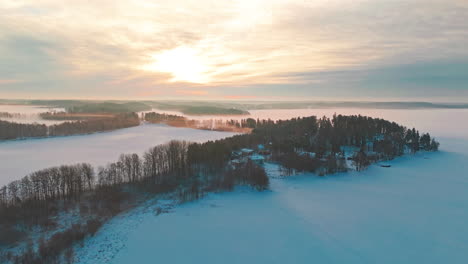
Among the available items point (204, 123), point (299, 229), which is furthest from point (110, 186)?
point (204, 123)

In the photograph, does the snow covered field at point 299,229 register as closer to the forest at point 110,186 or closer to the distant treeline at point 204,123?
the forest at point 110,186

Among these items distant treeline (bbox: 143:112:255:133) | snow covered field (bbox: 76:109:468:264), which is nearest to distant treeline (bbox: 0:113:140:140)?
distant treeline (bbox: 143:112:255:133)

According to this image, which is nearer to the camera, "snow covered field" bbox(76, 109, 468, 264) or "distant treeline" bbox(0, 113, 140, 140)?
"snow covered field" bbox(76, 109, 468, 264)

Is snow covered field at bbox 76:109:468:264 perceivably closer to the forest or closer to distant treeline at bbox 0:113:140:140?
the forest

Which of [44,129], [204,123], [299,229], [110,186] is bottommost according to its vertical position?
[299,229]

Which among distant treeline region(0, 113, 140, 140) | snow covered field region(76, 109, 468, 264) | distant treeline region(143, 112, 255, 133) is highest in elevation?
distant treeline region(143, 112, 255, 133)

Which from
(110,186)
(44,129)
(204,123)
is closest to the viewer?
(110,186)

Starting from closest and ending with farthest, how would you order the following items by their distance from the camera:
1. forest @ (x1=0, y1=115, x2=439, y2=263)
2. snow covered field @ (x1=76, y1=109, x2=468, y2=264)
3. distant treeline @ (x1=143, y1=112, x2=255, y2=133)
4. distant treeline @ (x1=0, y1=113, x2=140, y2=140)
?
1. snow covered field @ (x1=76, y1=109, x2=468, y2=264)
2. forest @ (x1=0, y1=115, x2=439, y2=263)
3. distant treeline @ (x1=0, y1=113, x2=140, y2=140)
4. distant treeline @ (x1=143, y1=112, x2=255, y2=133)

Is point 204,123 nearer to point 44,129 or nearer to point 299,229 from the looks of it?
point 44,129

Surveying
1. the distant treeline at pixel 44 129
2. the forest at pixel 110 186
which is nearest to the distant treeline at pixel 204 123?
the distant treeline at pixel 44 129
